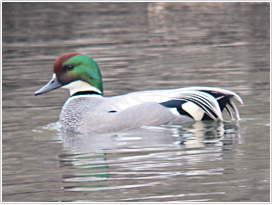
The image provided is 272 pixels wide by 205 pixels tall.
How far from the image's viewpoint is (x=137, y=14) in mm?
24625

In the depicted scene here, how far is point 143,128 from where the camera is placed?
9516 mm

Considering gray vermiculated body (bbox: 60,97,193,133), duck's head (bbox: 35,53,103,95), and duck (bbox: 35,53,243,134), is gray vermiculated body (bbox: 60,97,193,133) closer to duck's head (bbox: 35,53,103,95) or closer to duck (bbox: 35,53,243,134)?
duck (bbox: 35,53,243,134)

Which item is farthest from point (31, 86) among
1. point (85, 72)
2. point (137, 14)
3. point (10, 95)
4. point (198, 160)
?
point (137, 14)

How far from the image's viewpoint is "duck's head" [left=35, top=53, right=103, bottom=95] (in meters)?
9.98

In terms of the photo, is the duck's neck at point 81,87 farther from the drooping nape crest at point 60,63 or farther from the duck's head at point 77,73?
the drooping nape crest at point 60,63

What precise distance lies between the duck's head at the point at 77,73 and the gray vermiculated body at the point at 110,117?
288 mm

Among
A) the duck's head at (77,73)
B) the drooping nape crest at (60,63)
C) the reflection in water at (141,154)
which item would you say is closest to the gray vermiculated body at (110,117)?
the reflection in water at (141,154)

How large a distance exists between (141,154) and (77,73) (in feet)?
7.40

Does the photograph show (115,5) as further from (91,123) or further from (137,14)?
(91,123)

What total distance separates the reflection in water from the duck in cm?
13

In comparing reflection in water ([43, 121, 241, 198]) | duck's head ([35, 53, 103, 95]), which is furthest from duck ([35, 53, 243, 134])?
reflection in water ([43, 121, 241, 198])

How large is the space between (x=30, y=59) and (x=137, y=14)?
367 inches

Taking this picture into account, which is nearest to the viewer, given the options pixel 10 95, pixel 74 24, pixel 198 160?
pixel 198 160

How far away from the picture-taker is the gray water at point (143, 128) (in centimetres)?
683
